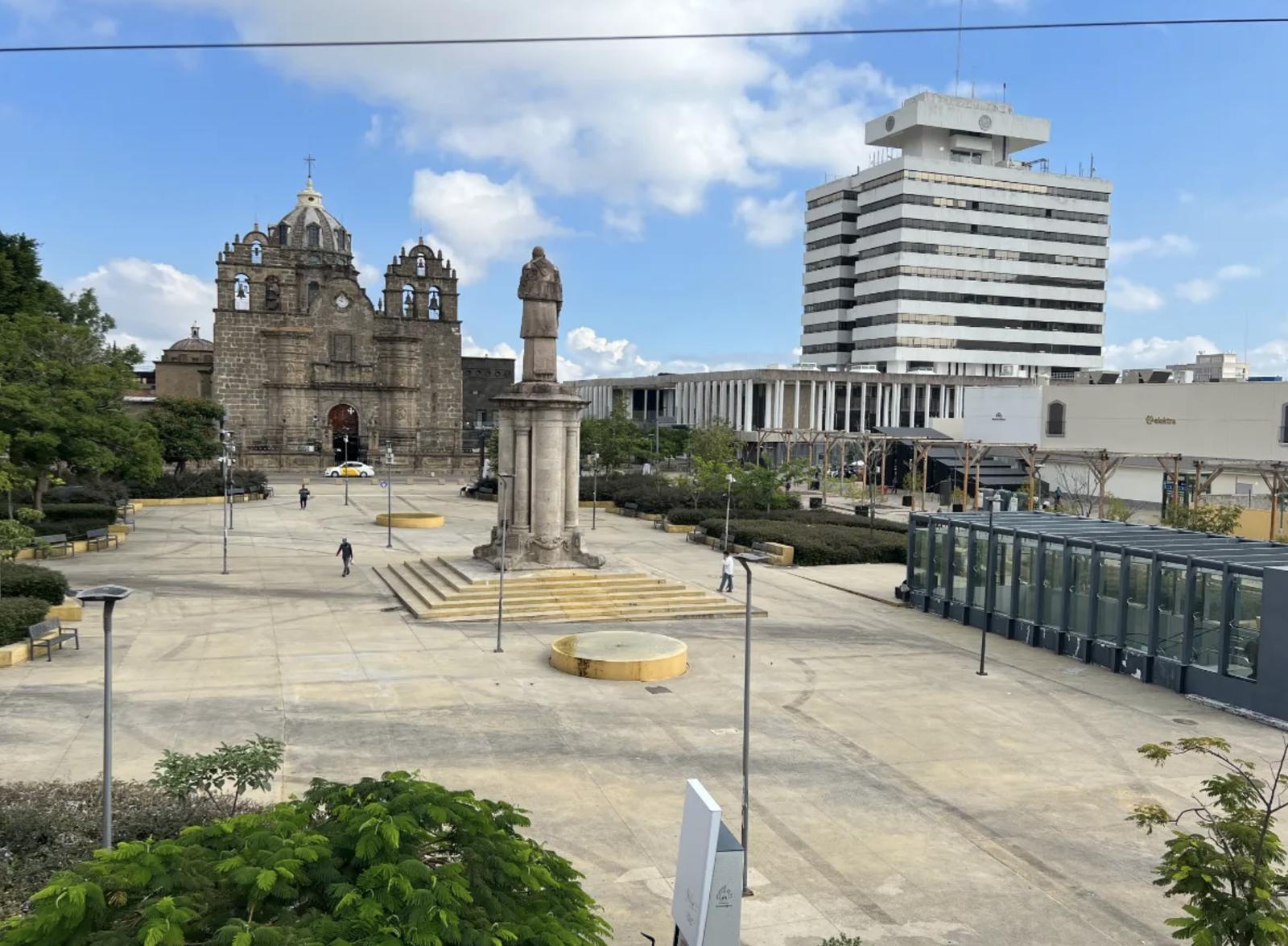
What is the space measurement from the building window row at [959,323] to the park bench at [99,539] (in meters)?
85.4

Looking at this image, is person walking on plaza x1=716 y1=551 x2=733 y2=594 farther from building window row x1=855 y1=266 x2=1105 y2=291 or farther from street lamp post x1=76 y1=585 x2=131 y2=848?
building window row x1=855 y1=266 x2=1105 y2=291

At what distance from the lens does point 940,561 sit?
30.5m

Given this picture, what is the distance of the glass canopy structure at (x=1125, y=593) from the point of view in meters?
20.6

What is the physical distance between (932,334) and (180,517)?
8223 centimetres

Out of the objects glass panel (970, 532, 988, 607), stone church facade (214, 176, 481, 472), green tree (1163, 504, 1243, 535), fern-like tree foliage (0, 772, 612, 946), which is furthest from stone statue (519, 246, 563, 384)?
stone church facade (214, 176, 481, 472)

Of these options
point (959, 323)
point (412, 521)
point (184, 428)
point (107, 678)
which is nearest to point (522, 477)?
point (412, 521)

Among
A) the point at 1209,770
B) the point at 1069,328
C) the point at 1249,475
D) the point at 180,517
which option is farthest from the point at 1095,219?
the point at 1209,770

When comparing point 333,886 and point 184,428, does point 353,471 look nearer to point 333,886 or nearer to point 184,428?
point 184,428

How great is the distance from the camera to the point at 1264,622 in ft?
66.1

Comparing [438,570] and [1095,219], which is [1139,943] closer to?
[438,570]

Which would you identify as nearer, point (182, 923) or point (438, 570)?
point (182, 923)

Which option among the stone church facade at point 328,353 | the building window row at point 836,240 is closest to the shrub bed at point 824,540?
the stone church facade at point 328,353

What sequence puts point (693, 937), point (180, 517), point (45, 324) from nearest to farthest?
point (693, 937) < point (45, 324) < point (180, 517)

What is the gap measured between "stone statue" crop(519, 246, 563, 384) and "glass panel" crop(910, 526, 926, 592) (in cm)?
Result: 1264
